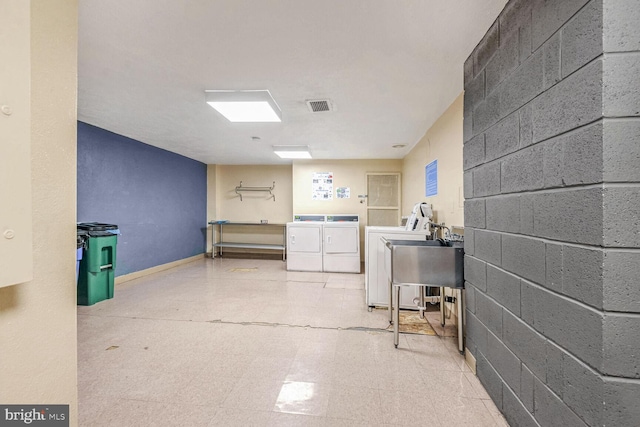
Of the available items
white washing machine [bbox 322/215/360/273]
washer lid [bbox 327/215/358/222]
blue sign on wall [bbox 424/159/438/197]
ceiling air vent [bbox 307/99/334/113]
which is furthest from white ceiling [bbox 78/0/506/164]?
washer lid [bbox 327/215/358/222]

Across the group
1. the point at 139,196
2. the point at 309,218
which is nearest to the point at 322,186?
the point at 309,218

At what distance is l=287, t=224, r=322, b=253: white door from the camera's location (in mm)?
5242

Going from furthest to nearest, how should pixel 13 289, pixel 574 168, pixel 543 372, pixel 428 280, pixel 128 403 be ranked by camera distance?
pixel 428 280 → pixel 128 403 → pixel 543 372 → pixel 574 168 → pixel 13 289

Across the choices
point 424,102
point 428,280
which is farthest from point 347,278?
point 424,102

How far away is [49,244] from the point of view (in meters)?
0.87

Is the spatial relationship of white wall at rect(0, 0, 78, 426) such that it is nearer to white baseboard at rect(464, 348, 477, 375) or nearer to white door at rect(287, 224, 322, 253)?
white baseboard at rect(464, 348, 477, 375)

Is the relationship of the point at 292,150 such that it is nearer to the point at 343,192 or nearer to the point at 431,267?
the point at 343,192

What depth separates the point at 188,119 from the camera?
3.43 meters

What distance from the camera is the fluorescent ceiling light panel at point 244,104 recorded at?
261cm

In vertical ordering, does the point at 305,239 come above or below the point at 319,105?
below

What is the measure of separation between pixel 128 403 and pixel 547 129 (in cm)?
266

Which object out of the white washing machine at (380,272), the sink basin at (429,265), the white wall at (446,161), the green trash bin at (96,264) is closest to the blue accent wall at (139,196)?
the green trash bin at (96,264)

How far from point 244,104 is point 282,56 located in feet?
2.90

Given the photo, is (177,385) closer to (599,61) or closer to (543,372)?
(543,372)
